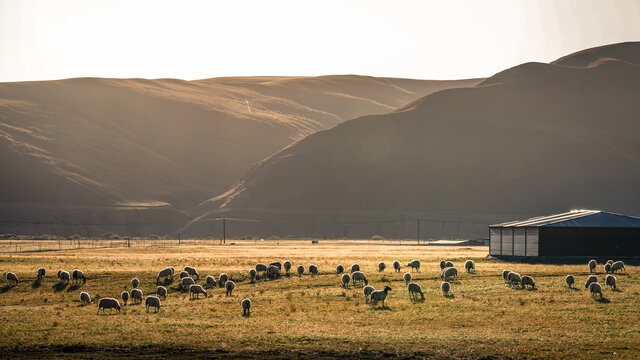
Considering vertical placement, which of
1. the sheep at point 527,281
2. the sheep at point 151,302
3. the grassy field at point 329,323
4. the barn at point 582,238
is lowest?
the grassy field at point 329,323

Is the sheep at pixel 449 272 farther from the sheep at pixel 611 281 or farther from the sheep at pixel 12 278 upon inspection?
the sheep at pixel 12 278

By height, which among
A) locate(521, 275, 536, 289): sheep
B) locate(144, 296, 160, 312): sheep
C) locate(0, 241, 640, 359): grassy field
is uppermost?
locate(521, 275, 536, 289): sheep

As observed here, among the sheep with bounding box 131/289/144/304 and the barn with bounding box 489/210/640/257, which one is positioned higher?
the barn with bounding box 489/210/640/257

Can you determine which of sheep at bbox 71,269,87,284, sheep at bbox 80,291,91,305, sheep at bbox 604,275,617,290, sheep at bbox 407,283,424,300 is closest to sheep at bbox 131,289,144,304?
sheep at bbox 80,291,91,305

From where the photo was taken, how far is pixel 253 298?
144ft

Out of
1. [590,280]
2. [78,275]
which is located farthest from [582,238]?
[78,275]

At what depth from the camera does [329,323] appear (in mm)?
33688

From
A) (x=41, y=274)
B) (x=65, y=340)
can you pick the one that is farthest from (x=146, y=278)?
(x=65, y=340)

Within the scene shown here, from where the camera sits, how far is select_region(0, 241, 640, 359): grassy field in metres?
27.6

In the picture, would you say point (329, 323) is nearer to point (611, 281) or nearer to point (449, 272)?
point (449, 272)

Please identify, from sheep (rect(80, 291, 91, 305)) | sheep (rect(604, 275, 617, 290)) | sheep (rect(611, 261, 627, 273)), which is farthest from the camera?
sheep (rect(611, 261, 627, 273))

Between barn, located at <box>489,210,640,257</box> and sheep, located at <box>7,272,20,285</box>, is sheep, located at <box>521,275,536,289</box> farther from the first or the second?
sheep, located at <box>7,272,20,285</box>

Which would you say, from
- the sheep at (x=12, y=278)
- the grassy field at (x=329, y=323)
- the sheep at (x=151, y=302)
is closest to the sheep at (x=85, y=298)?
the grassy field at (x=329, y=323)

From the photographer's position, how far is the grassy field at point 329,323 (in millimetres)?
27578
